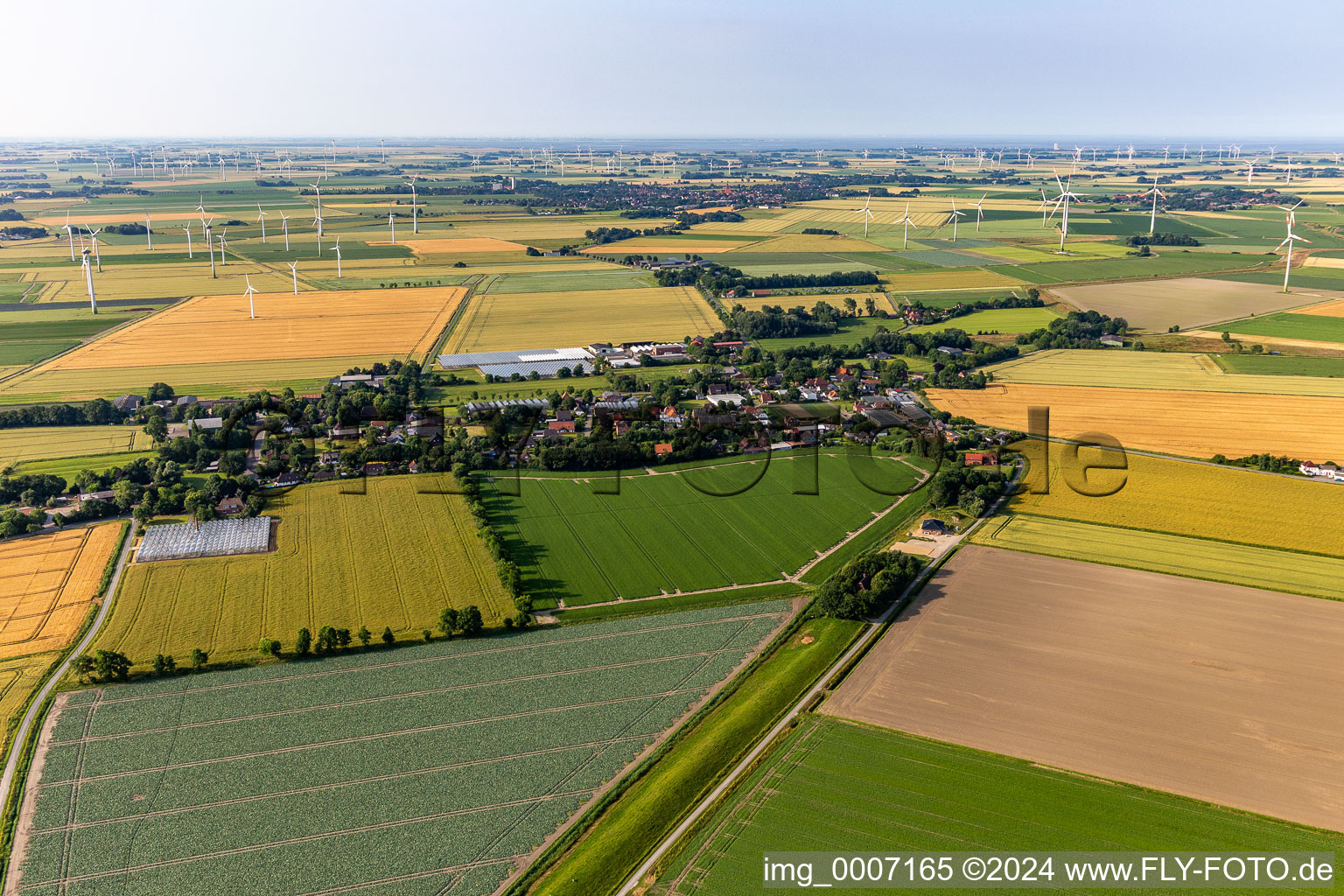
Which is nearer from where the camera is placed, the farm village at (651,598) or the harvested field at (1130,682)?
the farm village at (651,598)

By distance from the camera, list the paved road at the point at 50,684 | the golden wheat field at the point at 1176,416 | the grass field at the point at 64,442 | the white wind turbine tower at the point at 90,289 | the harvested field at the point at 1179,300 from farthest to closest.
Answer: the harvested field at the point at 1179,300 < the white wind turbine tower at the point at 90,289 < the golden wheat field at the point at 1176,416 < the grass field at the point at 64,442 < the paved road at the point at 50,684

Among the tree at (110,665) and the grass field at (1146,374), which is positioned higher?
the grass field at (1146,374)

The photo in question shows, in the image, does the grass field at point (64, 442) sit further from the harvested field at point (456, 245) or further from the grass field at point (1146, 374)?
the harvested field at point (456, 245)

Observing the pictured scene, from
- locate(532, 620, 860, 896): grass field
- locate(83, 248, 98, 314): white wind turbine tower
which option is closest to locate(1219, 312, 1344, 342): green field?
locate(532, 620, 860, 896): grass field

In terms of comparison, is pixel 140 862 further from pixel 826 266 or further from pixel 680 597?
pixel 826 266

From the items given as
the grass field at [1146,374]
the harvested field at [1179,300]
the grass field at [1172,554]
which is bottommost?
the grass field at [1172,554]

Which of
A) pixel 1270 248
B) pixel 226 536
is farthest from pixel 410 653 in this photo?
pixel 1270 248

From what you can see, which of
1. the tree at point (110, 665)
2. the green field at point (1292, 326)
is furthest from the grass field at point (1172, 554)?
the green field at point (1292, 326)
